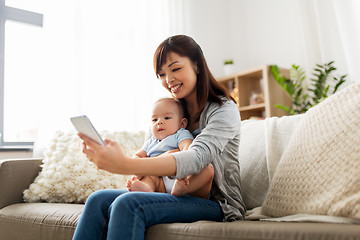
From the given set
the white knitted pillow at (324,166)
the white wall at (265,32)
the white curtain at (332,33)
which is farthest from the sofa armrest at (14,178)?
the white curtain at (332,33)

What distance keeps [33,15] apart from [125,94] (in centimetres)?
100

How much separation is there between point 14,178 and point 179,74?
100cm

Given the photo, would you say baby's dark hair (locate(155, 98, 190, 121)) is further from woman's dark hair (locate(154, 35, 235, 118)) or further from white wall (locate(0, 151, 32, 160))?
white wall (locate(0, 151, 32, 160))

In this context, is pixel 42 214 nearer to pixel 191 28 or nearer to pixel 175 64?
pixel 175 64

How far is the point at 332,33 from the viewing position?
115 inches

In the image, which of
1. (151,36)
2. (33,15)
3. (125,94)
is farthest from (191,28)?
(33,15)

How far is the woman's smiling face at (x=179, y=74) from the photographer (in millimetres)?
1215

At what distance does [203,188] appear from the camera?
106 centimetres

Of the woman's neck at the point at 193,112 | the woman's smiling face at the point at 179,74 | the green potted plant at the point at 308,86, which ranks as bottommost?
the woman's neck at the point at 193,112

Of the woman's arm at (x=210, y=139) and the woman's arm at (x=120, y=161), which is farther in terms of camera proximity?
the woman's arm at (x=210, y=139)

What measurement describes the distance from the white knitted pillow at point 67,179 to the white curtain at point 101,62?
2.61 ft

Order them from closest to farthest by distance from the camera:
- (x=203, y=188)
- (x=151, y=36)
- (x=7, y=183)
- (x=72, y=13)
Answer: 1. (x=203, y=188)
2. (x=7, y=183)
3. (x=72, y=13)
4. (x=151, y=36)

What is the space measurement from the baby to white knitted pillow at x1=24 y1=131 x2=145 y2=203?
0.46 meters

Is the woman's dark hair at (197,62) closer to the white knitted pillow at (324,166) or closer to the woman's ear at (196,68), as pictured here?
the woman's ear at (196,68)
